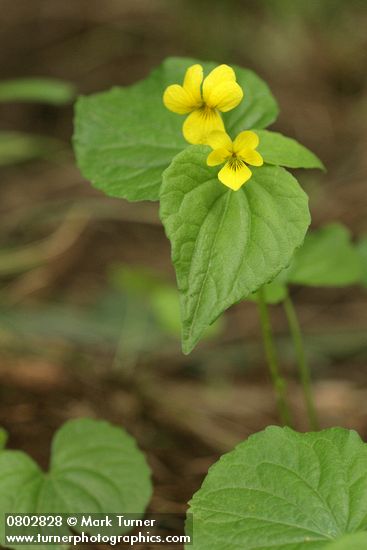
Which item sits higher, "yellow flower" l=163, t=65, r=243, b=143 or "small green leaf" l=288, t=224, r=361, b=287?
"yellow flower" l=163, t=65, r=243, b=143

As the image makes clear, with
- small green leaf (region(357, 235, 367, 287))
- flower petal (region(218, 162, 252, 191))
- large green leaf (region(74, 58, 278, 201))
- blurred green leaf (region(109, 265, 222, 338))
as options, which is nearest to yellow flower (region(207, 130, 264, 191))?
flower petal (region(218, 162, 252, 191))

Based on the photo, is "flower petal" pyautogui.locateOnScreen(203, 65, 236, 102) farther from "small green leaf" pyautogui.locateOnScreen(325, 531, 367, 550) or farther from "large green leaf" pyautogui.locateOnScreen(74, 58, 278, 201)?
"small green leaf" pyautogui.locateOnScreen(325, 531, 367, 550)

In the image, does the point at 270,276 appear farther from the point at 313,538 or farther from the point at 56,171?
the point at 56,171

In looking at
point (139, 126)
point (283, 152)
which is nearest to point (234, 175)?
point (283, 152)

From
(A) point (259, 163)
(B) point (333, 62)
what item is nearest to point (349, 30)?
(B) point (333, 62)

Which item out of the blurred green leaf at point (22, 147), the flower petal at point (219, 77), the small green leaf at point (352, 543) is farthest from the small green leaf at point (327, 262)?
the blurred green leaf at point (22, 147)

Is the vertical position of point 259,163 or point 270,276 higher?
point 259,163

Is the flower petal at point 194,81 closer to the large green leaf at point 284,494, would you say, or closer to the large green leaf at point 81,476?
the large green leaf at point 284,494
